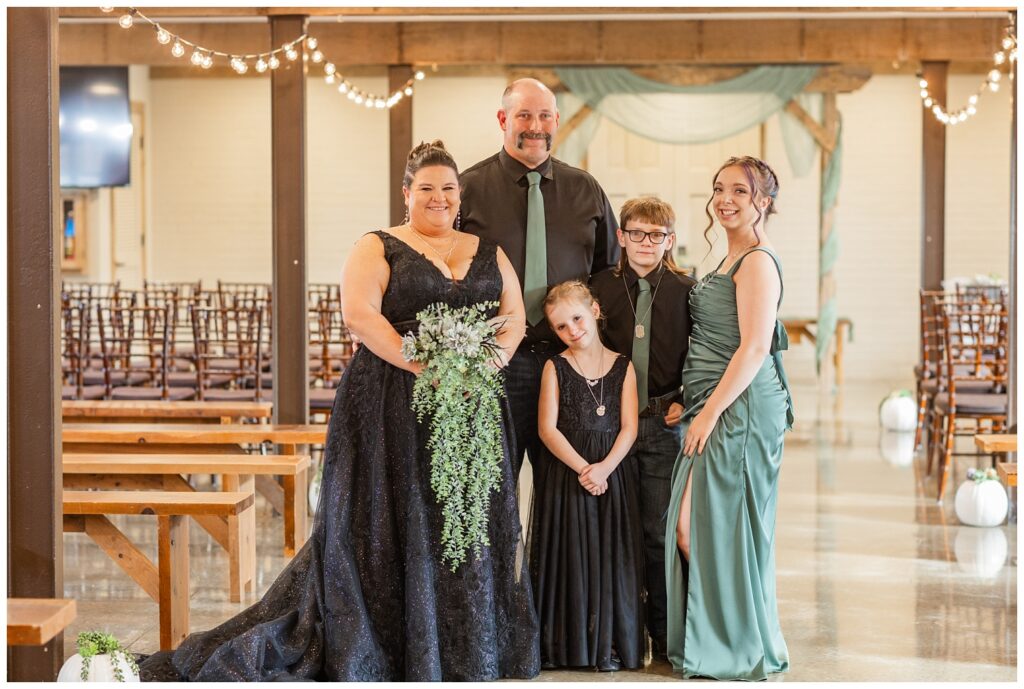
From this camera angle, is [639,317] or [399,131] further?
[399,131]

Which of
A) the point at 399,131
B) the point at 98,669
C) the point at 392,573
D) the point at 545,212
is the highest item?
the point at 399,131

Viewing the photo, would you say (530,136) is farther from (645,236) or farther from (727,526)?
(727,526)

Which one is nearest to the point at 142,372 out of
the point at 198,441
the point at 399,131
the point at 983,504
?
the point at 198,441

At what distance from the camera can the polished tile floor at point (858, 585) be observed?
3.95 meters

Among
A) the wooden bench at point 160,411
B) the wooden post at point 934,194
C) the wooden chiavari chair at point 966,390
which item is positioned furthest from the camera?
the wooden post at point 934,194

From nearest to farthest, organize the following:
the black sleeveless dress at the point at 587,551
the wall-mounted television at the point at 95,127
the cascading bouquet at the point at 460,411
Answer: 1. the cascading bouquet at the point at 460,411
2. the black sleeveless dress at the point at 587,551
3. the wall-mounted television at the point at 95,127

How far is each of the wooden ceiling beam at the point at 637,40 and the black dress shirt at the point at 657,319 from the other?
529cm

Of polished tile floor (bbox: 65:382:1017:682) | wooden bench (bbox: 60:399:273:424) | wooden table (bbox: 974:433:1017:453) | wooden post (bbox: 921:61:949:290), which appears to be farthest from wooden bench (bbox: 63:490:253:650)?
wooden post (bbox: 921:61:949:290)

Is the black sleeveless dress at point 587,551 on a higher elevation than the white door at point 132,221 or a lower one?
lower

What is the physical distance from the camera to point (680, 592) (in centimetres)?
369

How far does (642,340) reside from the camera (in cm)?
386

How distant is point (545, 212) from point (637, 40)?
18.2ft

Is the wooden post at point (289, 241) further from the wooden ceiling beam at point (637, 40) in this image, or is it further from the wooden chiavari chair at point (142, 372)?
the wooden ceiling beam at point (637, 40)

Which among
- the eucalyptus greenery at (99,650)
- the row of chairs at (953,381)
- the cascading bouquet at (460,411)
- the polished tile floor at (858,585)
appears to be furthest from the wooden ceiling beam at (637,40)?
the eucalyptus greenery at (99,650)
